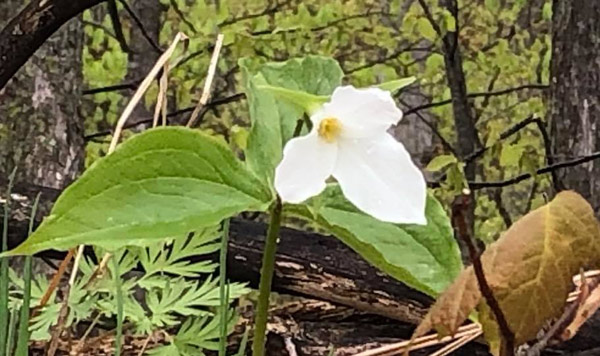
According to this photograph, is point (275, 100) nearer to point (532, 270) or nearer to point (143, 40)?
point (532, 270)

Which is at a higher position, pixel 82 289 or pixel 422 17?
pixel 422 17

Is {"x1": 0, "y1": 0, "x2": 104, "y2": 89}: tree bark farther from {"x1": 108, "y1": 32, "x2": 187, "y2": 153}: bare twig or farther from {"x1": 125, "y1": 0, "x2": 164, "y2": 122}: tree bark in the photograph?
{"x1": 125, "y1": 0, "x2": 164, "y2": 122}: tree bark

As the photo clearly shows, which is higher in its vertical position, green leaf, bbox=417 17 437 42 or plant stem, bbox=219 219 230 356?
green leaf, bbox=417 17 437 42

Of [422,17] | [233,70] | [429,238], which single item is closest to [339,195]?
[429,238]

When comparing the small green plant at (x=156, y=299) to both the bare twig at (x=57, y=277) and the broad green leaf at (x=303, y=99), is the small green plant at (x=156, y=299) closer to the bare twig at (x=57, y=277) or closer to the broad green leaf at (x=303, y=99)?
the bare twig at (x=57, y=277)

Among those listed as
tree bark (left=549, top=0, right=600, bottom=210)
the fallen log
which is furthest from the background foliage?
the fallen log

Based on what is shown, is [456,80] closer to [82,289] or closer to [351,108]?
[82,289]
